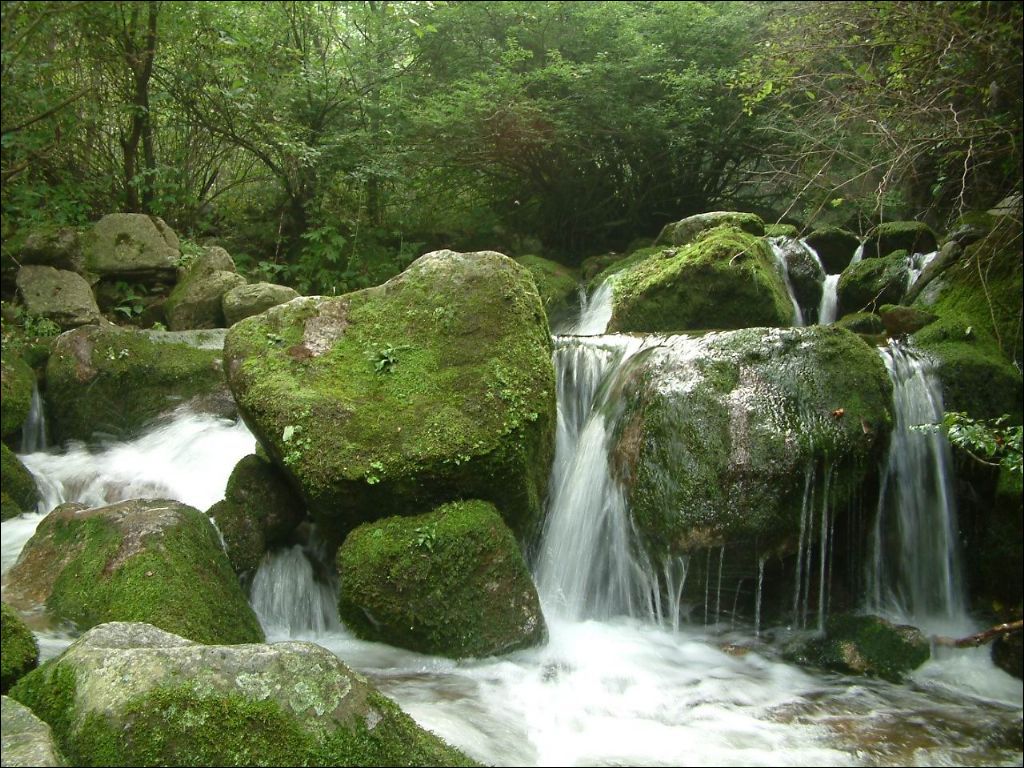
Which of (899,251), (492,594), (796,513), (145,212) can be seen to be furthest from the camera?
(145,212)

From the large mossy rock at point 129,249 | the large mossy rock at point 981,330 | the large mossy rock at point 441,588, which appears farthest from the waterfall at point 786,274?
the large mossy rock at point 129,249

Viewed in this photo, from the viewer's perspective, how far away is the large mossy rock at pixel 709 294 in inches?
309

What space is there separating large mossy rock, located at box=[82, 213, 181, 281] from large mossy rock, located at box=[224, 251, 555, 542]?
5.09 metres

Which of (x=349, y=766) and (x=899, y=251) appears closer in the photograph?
(x=349, y=766)

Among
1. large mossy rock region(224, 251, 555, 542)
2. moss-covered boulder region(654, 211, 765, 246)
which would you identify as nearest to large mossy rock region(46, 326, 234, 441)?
large mossy rock region(224, 251, 555, 542)

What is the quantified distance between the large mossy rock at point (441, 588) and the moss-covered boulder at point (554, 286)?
6.37 metres

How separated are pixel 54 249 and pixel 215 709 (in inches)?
334

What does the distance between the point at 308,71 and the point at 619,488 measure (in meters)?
8.62

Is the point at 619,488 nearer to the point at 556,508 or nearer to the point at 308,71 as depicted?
the point at 556,508

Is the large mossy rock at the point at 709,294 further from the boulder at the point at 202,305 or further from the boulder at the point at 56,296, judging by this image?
the boulder at the point at 56,296

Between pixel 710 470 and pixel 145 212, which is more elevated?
pixel 145 212

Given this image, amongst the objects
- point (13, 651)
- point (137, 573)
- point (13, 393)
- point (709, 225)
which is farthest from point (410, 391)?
point (709, 225)

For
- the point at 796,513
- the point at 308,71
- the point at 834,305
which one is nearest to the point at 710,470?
the point at 796,513

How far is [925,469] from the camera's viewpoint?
5.59 meters
